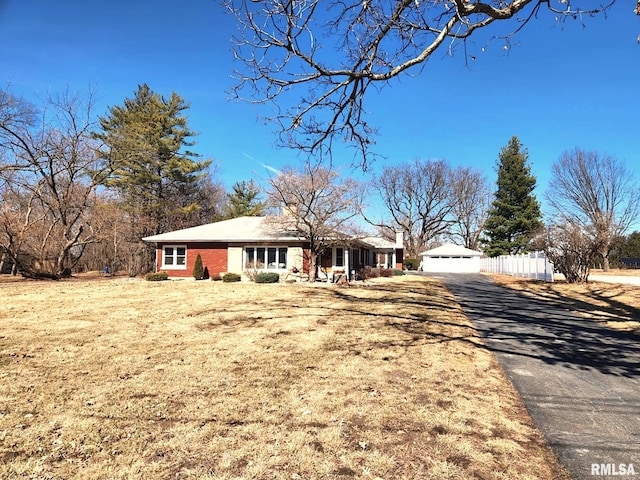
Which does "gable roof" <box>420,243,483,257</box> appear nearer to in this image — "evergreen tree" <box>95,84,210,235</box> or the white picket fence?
the white picket fence

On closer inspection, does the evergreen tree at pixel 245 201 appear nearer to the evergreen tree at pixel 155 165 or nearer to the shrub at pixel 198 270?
the evergreen tree at pixel 155 165

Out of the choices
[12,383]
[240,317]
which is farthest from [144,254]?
[12,383]

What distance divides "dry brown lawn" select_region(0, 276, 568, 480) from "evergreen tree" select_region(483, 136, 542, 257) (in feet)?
147

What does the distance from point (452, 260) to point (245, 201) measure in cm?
2679

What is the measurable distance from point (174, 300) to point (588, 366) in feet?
38.8

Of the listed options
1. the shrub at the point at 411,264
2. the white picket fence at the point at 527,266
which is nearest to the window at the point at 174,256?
the white picket fence at the point at 527,266

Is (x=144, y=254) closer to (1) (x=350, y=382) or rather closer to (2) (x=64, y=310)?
(2) (x=64, y=310)

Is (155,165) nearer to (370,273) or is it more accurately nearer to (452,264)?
(370,273)

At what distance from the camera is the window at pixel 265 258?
2328cm

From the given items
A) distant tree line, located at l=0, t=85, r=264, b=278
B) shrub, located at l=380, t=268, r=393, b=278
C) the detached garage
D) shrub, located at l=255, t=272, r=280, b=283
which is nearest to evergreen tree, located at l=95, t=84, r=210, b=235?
distant tree line, located at l=0, t=85, r=264, b=278

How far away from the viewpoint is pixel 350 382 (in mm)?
4914

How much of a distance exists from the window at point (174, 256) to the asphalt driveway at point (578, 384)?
774 inches

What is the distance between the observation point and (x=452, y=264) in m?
46.9

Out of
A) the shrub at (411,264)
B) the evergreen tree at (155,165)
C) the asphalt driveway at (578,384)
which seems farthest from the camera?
the shrub at (411,264)
